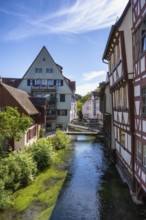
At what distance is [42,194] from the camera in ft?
49.8

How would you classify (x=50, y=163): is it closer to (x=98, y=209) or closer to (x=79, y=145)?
(x=98, y=209)

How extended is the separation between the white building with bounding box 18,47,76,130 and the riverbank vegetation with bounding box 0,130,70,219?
86.3ft

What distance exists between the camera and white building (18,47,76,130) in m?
47.0

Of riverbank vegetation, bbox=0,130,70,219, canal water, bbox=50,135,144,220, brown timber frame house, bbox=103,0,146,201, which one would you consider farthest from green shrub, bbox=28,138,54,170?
brown timber frame house, bbox=103,0,146,201

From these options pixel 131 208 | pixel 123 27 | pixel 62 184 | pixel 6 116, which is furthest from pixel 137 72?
pixel 62 184

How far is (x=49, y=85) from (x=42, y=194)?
33816 mm

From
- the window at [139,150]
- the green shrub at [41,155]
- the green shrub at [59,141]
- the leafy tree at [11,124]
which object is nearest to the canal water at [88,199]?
the green shrub at [41,155]

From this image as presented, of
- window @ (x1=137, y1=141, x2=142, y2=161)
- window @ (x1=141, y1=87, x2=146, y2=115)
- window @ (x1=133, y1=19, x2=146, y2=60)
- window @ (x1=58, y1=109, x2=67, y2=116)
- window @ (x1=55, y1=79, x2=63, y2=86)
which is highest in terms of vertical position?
window @ (x1=55, y1=79, x2=63, y2=86)

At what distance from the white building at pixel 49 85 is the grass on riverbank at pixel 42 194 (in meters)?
27.4

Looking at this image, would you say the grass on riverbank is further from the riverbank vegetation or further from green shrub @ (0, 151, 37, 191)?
green shrub @ (0, 151, 37, 191)

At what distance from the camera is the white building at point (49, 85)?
4700 centimetres

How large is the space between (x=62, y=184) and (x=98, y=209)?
15.3 ft

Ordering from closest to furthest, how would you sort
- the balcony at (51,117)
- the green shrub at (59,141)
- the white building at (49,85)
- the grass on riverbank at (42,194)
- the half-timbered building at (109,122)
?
the grass on riverbank at (42,194) → the half-timbered building at (109,122) → the green shrub at (59,141) → the white building at (49,85) → the balcony at (51,117)

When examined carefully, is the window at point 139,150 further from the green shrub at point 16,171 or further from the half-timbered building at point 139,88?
the green shrub at point 16,171
